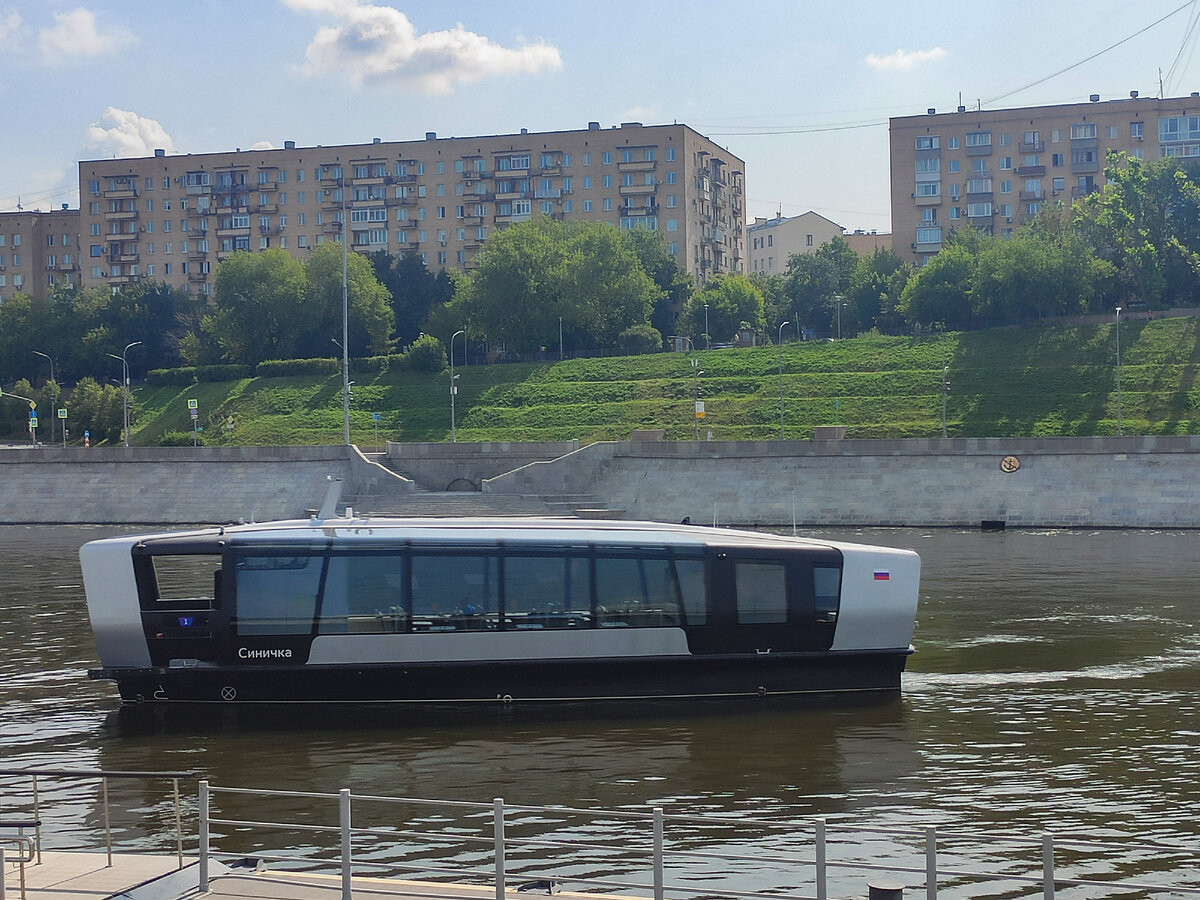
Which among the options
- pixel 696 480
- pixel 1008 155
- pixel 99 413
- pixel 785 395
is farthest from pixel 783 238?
pixel 696 480

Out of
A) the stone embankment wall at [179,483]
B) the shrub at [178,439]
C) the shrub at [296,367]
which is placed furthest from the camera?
the shrub at [296,367]

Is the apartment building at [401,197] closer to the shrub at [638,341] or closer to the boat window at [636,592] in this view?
the shrub at [638,341]

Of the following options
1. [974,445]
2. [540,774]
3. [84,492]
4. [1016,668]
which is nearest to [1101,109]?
[974,445]

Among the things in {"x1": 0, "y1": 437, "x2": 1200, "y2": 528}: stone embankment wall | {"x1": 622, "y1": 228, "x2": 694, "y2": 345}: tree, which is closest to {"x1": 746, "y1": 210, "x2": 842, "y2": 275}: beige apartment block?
{"x1": 622, "y1": 228, "x2": 694, "y2": 345}: tree

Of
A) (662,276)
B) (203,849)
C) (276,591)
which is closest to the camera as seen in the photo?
(203,849)

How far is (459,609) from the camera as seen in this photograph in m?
20.6

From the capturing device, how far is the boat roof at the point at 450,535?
20.5m

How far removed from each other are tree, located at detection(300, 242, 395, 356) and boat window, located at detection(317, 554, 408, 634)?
328 feet

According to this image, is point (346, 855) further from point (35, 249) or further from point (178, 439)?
point (35, 249)

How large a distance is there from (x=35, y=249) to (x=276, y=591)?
156 metres

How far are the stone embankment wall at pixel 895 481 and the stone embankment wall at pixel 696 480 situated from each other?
0.23 ft

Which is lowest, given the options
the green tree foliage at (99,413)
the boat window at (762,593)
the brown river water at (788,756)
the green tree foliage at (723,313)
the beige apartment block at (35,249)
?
the brown river water at (788,756)

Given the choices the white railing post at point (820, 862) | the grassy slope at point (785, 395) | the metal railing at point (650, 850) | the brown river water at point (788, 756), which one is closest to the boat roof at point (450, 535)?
the brown river water at point (788, 756)

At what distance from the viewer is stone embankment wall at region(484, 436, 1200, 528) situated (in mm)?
60188
